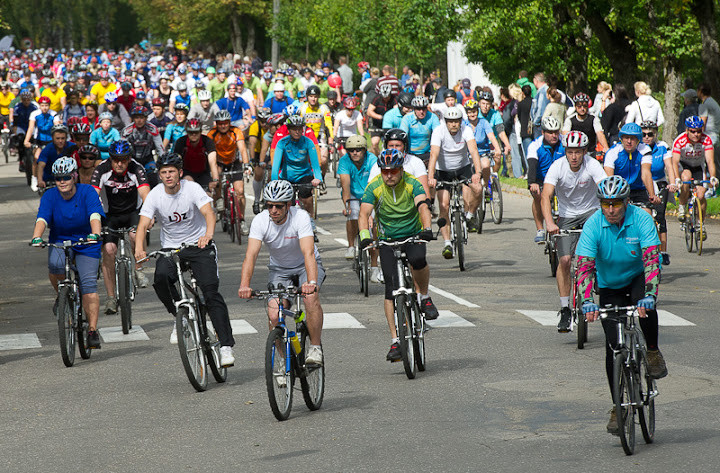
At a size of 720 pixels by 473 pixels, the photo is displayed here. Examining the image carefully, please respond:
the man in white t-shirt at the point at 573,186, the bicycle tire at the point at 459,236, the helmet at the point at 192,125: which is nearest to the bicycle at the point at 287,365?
the man in white t-shirt at the point at 573,186

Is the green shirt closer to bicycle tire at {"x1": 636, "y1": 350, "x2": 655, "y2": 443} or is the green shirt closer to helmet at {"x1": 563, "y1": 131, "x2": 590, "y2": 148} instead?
Answer: helmet at {"x1": 563, "y1": 131, "x2": 590, "y2": 148}

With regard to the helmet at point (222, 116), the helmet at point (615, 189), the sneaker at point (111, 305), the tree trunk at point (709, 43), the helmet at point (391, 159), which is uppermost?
the tree trunk at point (709, 43)

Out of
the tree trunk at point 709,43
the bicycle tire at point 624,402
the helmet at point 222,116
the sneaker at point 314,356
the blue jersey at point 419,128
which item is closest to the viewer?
the bicycle tire at point 624,402

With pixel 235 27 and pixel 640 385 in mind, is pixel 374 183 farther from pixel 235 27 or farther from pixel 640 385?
pixel 235 27

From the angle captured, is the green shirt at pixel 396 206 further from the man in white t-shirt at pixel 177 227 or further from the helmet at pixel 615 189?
the helmet at pixel 615 189

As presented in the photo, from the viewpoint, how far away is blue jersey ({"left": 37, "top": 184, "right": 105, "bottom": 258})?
1278 cm

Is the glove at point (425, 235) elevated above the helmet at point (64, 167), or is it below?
below

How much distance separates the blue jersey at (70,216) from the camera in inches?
503

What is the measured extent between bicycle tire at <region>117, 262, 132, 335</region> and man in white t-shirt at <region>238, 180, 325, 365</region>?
11.6 feet

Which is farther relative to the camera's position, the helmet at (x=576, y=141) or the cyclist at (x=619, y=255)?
the helmet at (x=576, y=141)

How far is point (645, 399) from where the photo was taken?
8578 millimetres

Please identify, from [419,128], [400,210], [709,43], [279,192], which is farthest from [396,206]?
[709,43]

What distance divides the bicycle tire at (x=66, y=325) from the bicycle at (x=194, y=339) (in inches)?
46.5

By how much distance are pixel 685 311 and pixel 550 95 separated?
35.4 ft
